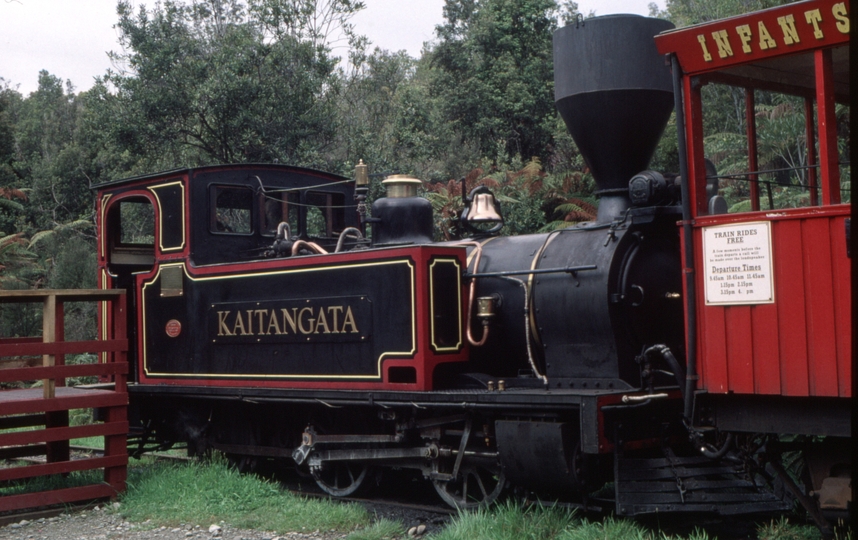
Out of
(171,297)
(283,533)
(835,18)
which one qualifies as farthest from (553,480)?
(171,297)

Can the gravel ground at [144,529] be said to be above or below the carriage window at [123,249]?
below

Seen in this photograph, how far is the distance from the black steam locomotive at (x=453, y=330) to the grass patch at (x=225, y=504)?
46cm

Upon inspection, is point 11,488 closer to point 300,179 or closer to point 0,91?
point 300,179

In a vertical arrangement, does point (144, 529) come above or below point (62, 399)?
below

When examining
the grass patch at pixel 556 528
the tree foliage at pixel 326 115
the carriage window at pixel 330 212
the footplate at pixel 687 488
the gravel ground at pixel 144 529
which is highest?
the tree foliage at pixel 326 115

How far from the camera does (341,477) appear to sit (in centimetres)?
758

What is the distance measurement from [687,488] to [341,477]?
10.6ft

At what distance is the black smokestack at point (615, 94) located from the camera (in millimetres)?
6008

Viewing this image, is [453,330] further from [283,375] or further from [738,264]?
[738,264]

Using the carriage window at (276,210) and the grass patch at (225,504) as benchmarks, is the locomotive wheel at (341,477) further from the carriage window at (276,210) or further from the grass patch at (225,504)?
the carriage window at (276,210)

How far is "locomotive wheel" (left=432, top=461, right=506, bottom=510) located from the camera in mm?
6211

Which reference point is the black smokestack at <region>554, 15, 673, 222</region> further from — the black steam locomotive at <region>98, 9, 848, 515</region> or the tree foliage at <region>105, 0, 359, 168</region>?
the tree foliage at <region>105, 0, 359, 168</region>

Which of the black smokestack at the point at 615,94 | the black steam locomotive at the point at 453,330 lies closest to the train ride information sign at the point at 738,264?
the black steam locomotive at the point at 453,330

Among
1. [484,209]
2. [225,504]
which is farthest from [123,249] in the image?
[484,209]
